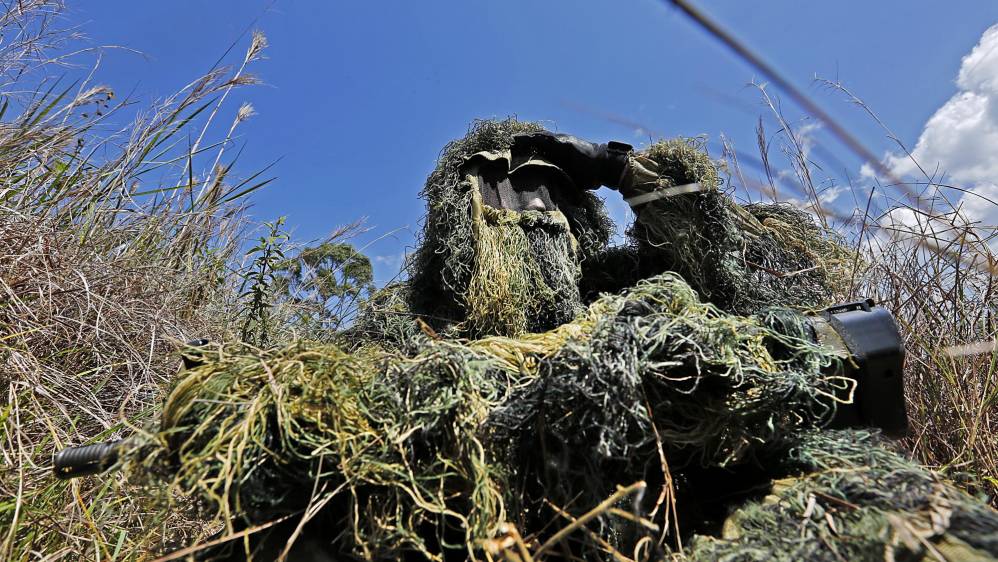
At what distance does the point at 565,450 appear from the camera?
0.80 meters

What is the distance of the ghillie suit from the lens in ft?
2.33

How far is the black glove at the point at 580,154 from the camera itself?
75.5 inches

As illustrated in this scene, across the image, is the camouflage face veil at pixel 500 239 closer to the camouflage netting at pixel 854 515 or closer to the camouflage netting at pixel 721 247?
the camouflage netting at pixel 721 247

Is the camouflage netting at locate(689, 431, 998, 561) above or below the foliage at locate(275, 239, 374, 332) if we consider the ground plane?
below

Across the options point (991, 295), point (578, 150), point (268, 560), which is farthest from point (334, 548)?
point (991, 295)

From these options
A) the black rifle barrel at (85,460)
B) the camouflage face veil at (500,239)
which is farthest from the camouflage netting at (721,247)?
the black rifle barrel at (85,460)

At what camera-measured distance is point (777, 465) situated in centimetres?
94

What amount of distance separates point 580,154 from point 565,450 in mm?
1415

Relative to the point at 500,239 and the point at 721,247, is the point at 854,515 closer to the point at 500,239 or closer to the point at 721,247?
the point at 721,247

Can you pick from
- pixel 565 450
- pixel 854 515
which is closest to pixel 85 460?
pixel 565 450

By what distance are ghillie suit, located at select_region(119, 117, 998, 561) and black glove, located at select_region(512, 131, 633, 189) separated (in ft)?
3.38

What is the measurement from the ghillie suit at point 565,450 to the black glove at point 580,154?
1029mm

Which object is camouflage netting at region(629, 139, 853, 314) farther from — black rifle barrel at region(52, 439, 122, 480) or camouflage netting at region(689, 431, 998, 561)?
black rifle barrel at region(52, 439, 122, 480)

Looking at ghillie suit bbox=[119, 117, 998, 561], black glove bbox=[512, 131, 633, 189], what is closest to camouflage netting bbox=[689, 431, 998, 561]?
ghillie suit bbox=[119, 117, 998, 561]
